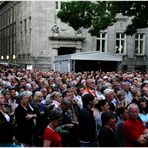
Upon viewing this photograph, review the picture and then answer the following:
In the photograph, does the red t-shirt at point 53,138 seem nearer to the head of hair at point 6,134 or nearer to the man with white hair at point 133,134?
the head of hair at point 6,134

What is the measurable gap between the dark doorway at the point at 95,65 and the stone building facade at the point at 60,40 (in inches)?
259

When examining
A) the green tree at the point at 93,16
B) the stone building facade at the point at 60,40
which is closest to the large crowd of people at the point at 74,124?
the green tree at the point at 93,16

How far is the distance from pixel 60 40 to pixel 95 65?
9006 mm

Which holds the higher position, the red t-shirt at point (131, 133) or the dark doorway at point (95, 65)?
the red t-shirt at point (131, 133)

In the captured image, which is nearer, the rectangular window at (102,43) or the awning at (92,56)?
the awning at (92,56)

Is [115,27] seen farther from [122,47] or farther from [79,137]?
[79,137]

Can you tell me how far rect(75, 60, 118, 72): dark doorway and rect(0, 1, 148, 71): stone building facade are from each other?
6.57m

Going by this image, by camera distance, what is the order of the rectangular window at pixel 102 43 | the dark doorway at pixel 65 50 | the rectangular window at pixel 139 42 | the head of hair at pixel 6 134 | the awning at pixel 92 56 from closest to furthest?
the head of hair at pixel 6 134 < the awning at pixel 92 56 < the dark doorway at pixel 65 50 < the rectangular window at pixel 102 43 < the rectangular window at pixel 139 42

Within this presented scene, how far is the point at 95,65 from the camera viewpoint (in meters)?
41.4

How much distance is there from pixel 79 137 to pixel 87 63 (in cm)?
3092

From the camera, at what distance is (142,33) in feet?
171

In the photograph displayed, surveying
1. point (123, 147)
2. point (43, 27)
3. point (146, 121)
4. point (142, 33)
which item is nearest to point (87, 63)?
point (43, 27)

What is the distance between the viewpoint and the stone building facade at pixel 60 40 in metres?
49.0

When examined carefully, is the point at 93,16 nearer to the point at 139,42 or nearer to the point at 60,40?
the point at 60,40
